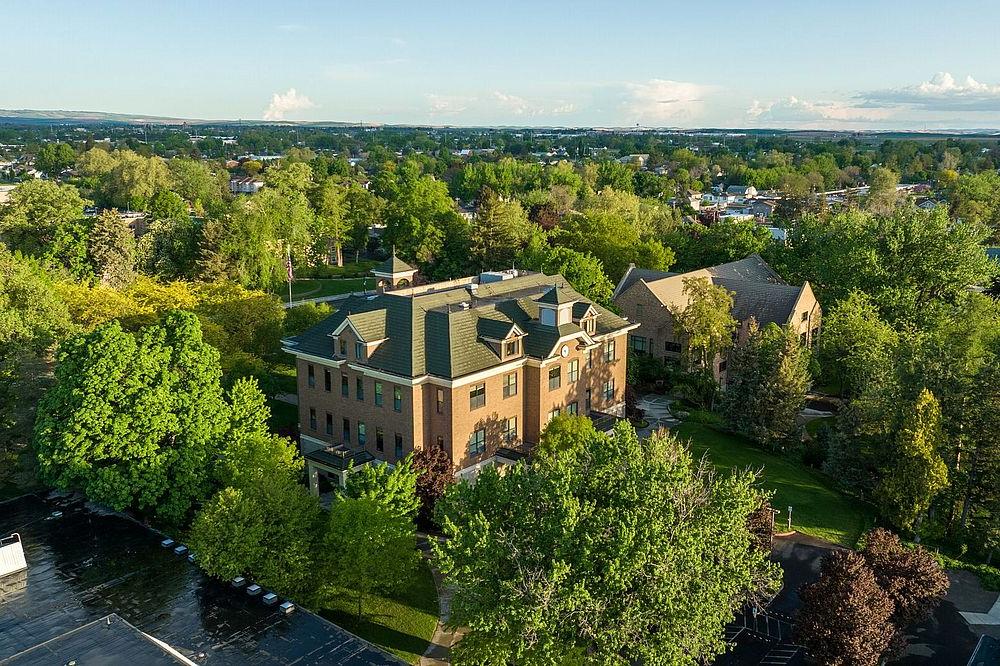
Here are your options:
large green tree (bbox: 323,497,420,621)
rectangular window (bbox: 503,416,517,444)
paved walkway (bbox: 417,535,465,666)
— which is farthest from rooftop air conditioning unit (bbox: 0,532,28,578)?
rectangular window (bbox: 503,416,517,444)

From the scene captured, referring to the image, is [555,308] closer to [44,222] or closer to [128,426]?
[128,426]

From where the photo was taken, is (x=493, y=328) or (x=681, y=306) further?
(x=681, y=306)

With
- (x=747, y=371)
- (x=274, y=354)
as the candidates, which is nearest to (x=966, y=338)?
(x=747, y=371)

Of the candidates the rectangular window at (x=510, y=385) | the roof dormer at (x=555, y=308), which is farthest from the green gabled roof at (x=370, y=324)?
the roof dormer at (x=555, y=308)

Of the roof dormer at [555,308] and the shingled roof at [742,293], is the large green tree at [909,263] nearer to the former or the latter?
the shingled roof at [742,293]

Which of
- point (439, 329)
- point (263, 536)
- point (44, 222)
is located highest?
point (44, 222)

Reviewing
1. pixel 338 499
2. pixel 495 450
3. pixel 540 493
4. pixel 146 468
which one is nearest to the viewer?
pixel 540 493

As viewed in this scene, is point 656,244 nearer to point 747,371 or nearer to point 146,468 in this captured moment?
point 747,371

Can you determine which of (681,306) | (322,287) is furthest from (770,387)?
(322,287)
